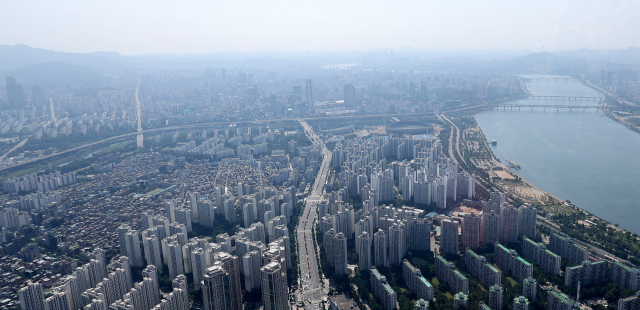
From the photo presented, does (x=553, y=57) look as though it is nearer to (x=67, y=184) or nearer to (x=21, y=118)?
(x=67, y=184)

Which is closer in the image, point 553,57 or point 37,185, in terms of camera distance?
point 37,185

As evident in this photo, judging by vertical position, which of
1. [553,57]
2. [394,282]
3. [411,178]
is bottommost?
[394,282]

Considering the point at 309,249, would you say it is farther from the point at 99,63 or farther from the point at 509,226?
the point at 99,63

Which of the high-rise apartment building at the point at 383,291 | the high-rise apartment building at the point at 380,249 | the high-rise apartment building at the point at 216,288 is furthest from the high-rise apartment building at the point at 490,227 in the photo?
the high-rise apartment building at the point at 216,288

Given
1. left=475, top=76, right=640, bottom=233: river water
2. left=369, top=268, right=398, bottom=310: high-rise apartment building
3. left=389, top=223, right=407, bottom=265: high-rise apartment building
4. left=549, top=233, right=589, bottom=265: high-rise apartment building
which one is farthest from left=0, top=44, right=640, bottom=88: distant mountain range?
left=369, top=268, right=398, bottom=310: high-rise apartment building

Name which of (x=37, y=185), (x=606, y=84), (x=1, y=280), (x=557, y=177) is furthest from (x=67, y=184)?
(x=606, y=84)

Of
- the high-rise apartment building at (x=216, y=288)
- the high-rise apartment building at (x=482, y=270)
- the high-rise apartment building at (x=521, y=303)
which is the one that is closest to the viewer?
the high-rise apartment building at (x=521, y=303)

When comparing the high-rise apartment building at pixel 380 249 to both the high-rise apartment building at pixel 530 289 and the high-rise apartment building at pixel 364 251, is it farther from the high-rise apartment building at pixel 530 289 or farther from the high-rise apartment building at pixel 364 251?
the high-rise apartment building at pixel 530 289
